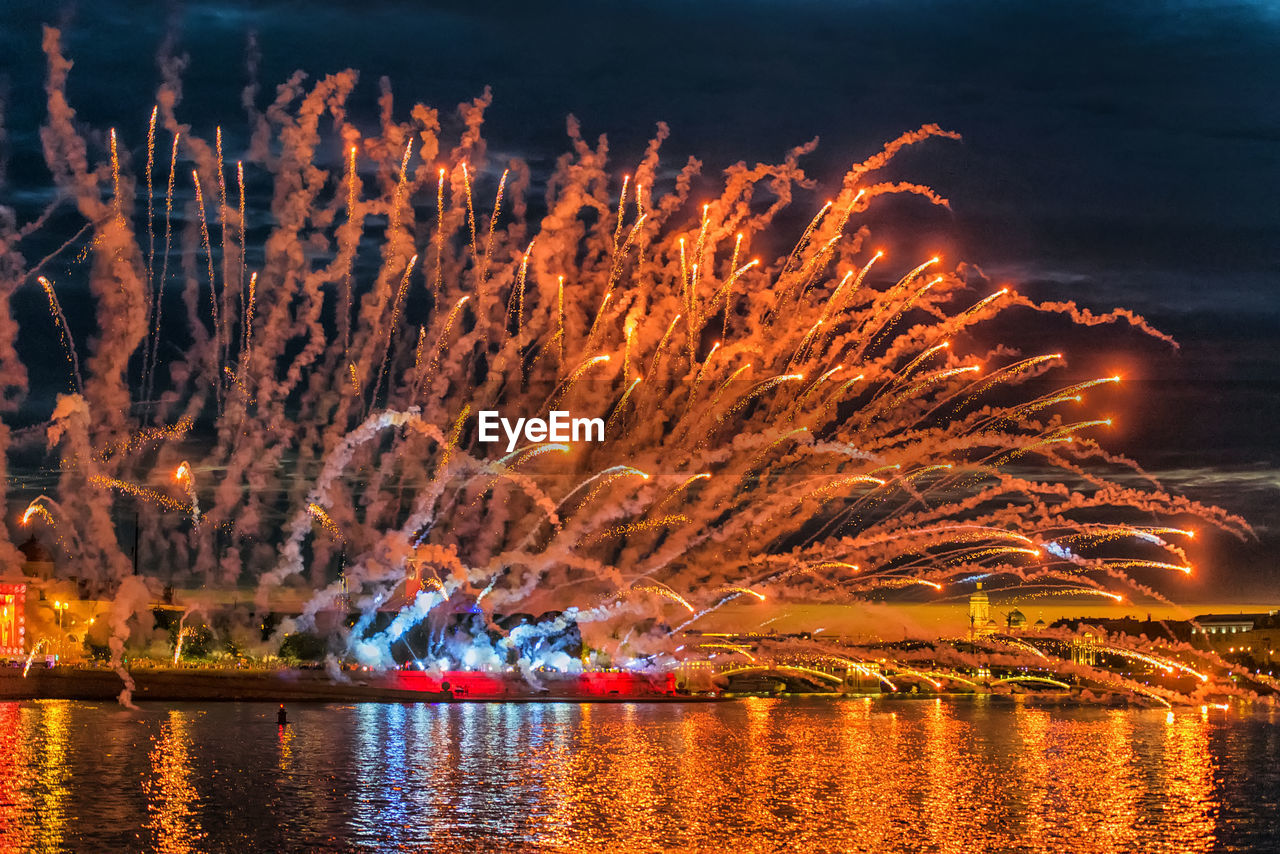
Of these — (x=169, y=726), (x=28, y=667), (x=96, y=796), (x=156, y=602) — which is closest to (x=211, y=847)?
(x=96, y=796)

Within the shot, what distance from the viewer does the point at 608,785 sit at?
55344 millimetres

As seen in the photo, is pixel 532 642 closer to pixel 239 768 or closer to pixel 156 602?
pixel 156 602

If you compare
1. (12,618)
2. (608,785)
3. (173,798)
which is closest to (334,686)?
(12,618)

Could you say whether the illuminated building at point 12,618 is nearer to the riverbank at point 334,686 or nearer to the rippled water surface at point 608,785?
the riverbank at point 334,686

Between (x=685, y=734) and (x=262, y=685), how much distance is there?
43.5m

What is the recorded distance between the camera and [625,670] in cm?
13000

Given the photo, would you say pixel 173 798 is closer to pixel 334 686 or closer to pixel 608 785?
pixel 608 785

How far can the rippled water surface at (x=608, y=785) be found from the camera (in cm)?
4325

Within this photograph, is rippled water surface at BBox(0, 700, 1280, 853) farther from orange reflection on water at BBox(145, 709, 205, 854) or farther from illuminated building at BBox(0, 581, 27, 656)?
illuminated building at BBox(0, 581, 27, 656)

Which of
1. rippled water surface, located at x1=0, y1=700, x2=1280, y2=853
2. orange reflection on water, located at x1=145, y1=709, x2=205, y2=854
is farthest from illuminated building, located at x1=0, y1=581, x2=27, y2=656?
orange reflection on water, located at x1=145, y1=709, x2=205, y2=854

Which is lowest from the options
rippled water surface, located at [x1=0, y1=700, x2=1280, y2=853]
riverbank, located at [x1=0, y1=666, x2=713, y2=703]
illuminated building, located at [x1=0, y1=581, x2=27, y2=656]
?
rippled water surface, located at [x1=0, y1=700, x2=1280, y2=853]

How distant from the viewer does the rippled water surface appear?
43250 millimetres

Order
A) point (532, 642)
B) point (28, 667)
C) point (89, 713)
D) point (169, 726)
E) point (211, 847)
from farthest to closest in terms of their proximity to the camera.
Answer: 1. point (532, 642)
2. point (28, 667)
3. point (89, 713)
4. point (169, 726)
5. point (211, 847)

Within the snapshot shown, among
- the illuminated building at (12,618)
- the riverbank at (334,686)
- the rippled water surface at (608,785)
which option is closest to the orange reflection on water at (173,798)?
the rippled water surface at (608,785)
